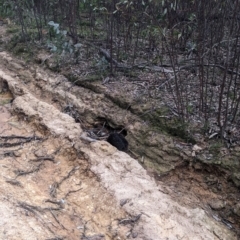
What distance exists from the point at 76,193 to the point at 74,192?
0.02 meters

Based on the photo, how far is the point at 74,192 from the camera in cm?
282

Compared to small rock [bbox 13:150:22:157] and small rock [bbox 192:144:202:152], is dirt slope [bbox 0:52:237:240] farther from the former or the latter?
small rock [bbox 192:144:202:152]

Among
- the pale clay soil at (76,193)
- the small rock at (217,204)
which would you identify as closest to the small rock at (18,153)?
the pale clay soil at (76,193)

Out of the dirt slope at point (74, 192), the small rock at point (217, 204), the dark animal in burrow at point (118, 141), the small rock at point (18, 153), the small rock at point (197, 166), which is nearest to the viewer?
the dirt slope at point (74, 192)

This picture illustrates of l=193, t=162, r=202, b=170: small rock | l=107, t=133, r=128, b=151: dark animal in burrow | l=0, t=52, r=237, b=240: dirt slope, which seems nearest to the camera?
l=0, t=52, r=237, b=240: dirt slope

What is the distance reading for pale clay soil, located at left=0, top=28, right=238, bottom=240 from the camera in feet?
7.83

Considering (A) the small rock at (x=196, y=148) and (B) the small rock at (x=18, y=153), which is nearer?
(A) the small rock at (x=196, y=148)

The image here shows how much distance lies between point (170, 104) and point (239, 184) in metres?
1.14

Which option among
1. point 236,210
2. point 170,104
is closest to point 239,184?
point 236,210

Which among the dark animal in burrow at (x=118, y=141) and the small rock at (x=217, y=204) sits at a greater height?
the dark animal in burrow at (x=118, y=141)

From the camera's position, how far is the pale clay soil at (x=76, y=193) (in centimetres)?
239

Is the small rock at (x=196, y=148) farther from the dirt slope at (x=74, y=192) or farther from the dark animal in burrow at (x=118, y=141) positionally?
the dark animal in burrow at (x=118, y=141)

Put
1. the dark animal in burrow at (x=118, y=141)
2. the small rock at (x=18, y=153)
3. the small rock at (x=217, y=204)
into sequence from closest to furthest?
1. the small rock at (x=217, y=204)
2. the small rock at (x=18, y=153)
3. the dark animal in burrow at (x=118, y=141)

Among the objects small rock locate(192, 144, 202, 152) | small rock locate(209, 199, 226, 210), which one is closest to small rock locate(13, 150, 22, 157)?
small rock locate(192, 144, 202, 152)
